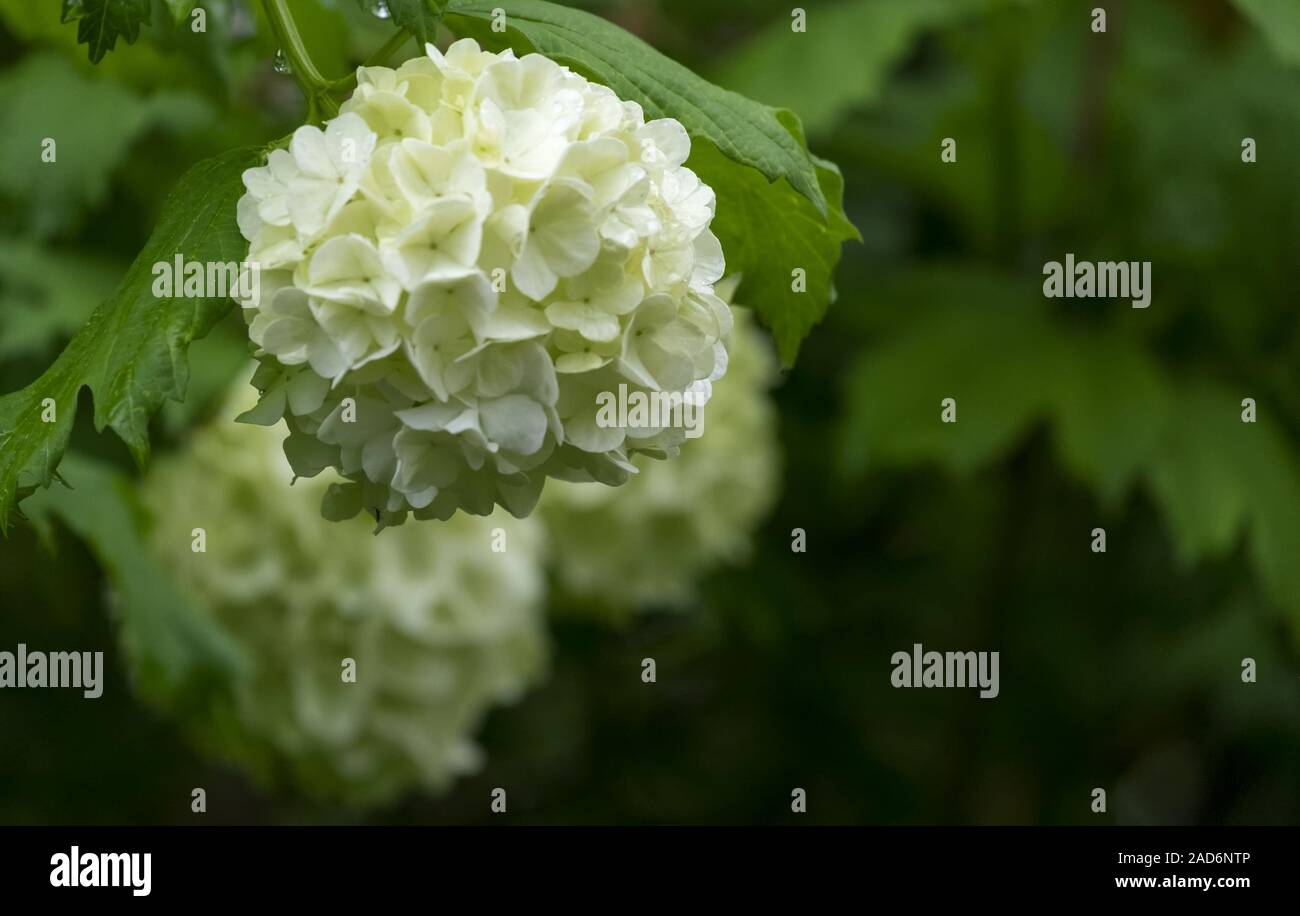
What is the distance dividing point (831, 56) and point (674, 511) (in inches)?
27.2

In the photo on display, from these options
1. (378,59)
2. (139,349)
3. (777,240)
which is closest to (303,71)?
(378,59)

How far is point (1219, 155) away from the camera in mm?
2215

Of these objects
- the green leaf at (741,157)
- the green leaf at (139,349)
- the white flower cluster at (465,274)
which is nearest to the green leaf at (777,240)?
the green leaf at (741,157)

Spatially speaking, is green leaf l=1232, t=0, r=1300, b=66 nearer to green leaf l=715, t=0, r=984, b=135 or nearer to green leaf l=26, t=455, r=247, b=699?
green leaf l=715, t=0, r=984, b=135

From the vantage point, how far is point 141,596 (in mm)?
1540

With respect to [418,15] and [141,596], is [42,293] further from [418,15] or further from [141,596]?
[418,15]

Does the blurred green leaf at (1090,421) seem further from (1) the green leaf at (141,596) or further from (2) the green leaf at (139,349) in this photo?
(2) the green leaf at (139,349)

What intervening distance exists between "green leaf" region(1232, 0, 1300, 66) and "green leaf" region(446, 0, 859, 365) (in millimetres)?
809

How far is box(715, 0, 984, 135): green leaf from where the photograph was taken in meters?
1.87

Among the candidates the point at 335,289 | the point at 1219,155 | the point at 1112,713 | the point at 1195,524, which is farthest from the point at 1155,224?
the point at 335,289

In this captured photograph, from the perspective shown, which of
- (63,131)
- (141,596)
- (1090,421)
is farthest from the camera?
(1090,421)

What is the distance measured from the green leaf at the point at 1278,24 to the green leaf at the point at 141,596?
4.18 feet

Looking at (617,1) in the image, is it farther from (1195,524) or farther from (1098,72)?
(1195,524)

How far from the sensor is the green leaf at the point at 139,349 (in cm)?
80
